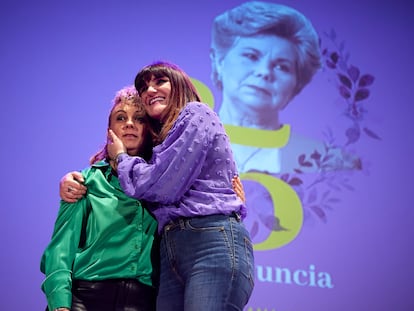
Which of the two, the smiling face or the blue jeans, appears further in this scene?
the smiling face

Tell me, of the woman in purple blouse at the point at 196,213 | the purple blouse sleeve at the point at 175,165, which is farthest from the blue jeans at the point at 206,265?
the purple blouse sleeve at the point at 175,165

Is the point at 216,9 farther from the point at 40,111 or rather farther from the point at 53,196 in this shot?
the point at 53,196

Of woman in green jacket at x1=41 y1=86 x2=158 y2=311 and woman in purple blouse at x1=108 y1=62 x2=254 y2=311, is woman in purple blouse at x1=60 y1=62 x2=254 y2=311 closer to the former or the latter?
woman in purple blouse at x1=108 y1=62 x2=254 y2=311

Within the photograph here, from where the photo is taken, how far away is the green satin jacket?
65.4 inches

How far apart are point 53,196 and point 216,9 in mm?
1450

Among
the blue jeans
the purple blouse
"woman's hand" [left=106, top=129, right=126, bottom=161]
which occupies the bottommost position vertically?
the blue jeans

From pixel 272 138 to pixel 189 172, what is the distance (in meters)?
1.64

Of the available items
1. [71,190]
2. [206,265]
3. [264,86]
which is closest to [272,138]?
[264,86]

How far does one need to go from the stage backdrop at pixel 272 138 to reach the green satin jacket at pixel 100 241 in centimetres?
96

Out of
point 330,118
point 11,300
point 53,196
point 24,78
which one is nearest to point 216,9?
point 330,118

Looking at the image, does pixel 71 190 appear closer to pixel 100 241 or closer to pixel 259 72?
pixel 100 241

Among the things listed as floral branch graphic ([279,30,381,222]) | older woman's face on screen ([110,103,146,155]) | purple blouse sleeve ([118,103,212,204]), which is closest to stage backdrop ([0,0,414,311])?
floral branch graphic ([279,30,381,222])

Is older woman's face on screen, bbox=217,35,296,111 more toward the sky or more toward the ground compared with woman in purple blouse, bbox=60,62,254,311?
more toward the sky

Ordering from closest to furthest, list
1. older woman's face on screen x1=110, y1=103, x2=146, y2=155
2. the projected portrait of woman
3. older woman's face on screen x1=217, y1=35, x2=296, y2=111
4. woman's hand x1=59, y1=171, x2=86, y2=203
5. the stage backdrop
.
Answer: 1. woman's hand x1=59, y1=171, x2=86, y2=203
2. older woman's face on screen x1=110, y1=103, x2=146, y2=155
3. the stage backdrop
4. the projected portrait of woman
5. older woman's face on screen x1=217, y1=35, x2=296, y2=111
